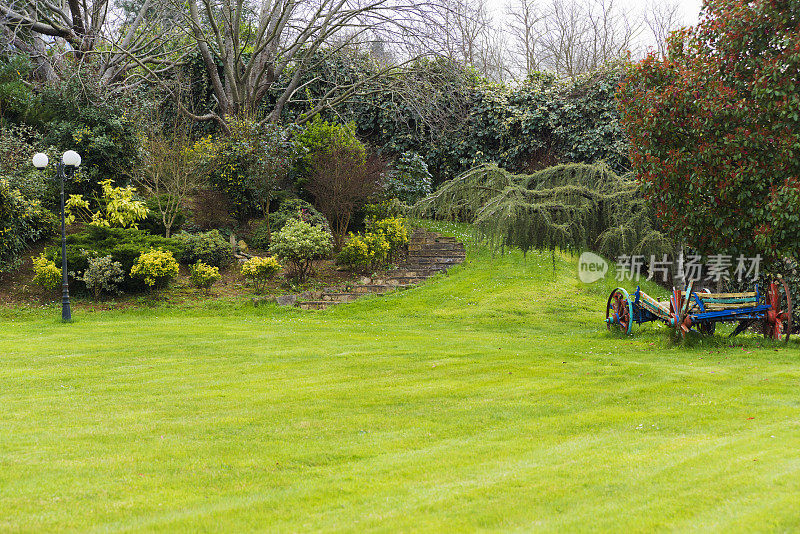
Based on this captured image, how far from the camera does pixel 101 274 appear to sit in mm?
15461

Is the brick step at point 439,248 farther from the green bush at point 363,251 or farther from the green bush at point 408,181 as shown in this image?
the green bush at point 363,251

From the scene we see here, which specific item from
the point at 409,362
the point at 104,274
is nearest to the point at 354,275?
the point at 104,274

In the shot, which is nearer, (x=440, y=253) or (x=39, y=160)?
(x=39, y=160)

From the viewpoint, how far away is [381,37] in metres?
21.6

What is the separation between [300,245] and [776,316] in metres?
10.7

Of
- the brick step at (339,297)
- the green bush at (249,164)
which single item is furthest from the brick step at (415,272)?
the green bush at (249,164)

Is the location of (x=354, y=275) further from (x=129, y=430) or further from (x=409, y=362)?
(x=129, y=430)

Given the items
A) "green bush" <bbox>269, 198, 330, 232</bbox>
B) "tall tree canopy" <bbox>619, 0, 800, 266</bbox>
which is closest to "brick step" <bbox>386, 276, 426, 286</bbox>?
"green bush" <bbox>269, 198, 330, 232</bbox>

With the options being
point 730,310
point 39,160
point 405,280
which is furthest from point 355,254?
point 730,310

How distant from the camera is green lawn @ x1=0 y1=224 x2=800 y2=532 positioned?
3676mm

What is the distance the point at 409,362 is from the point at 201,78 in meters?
19.4

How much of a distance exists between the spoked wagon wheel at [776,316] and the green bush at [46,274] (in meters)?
14.6

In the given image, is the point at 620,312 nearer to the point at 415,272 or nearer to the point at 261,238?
the point at 415,272

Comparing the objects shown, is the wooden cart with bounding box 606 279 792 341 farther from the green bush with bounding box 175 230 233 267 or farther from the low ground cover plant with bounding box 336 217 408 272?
the green bush with bounding box 175 230 233 267
